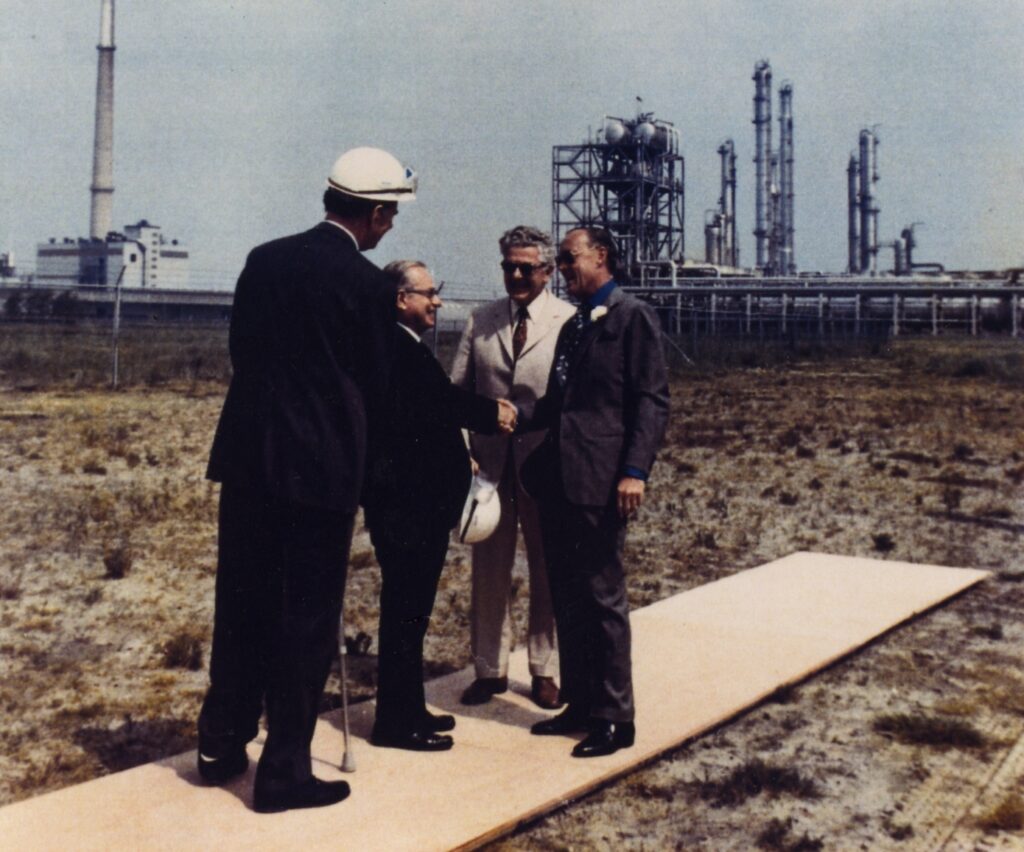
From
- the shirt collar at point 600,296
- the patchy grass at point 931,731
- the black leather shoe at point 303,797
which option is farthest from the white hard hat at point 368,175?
the patchy grass at point 931,731

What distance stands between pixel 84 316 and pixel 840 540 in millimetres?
55373

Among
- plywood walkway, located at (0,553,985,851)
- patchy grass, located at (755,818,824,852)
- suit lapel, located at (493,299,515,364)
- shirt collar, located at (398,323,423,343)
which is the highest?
suit lapel, located at (493,299,515,364)

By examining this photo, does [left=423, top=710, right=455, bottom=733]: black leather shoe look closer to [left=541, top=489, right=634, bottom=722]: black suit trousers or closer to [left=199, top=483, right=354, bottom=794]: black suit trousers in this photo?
[left=541, top=489, right=634, bottom=722]: black suit trousers

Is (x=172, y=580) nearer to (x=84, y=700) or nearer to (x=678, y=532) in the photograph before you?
(x=84, y=700)

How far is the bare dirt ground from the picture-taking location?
4.04 meters

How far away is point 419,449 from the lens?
4238 millimetres

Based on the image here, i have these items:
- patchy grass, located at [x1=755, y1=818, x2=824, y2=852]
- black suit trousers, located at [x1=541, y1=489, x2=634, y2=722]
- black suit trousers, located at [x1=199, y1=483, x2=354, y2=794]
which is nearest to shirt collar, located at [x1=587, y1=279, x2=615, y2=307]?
black suit trousers, located at [x1=541, y1=489, x2=634, y2=722]

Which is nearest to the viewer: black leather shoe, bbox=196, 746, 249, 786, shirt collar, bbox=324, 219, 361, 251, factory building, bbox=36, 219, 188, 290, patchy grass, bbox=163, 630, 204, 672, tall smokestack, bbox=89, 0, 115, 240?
shirt collar, bbox=324, 219, 361, 251

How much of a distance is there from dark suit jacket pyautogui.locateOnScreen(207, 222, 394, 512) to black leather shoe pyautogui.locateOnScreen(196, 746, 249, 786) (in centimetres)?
88

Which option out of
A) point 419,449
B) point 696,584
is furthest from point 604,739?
point 696,584

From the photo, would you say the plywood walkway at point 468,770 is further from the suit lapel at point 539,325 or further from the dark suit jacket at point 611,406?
the suit lapel at point 539,325

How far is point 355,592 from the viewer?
754 cm

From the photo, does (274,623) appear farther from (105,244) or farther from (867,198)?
(105,244)

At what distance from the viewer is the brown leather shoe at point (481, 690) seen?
4.93m
